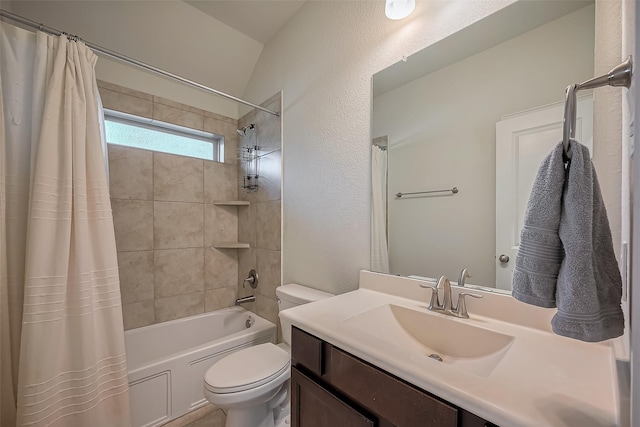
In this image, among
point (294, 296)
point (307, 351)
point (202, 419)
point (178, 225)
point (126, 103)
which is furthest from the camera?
point (178, 225)

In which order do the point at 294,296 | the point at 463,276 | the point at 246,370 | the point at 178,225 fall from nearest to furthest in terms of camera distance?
the point at 463,276, the point at 246,370, the point at 294,296, the point at 178,225

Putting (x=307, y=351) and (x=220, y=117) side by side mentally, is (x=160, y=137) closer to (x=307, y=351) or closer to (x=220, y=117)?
(x=220, y=117)

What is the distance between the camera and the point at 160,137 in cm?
211

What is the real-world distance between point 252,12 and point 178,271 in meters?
2.13

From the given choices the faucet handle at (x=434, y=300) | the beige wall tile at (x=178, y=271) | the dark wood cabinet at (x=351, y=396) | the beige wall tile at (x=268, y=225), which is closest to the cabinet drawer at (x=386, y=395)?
the dark wood cabinet at (x=351, y=396)

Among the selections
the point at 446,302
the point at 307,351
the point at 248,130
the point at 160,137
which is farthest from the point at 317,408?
the point at 160,137

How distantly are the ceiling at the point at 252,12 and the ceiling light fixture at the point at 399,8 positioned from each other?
0.89 m

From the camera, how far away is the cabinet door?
70cm

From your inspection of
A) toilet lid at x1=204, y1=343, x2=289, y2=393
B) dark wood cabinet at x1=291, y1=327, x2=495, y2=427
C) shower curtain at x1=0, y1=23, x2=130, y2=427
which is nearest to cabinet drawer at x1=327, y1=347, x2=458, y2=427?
dark wood cabinet at x1=291, y1=327, x2=495, y2=427

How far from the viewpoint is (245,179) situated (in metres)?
2.33

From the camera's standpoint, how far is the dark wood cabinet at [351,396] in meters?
0.54

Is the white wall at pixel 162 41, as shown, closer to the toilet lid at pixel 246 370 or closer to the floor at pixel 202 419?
the toilet lid at pixel 246 370

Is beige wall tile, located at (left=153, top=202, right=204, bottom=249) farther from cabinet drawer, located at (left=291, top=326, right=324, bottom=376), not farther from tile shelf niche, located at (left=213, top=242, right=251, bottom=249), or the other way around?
cabinet drawer, located at (left=291, top=326, right=324, bottom=376)

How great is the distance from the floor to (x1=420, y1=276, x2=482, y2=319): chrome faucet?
160 centimetres
